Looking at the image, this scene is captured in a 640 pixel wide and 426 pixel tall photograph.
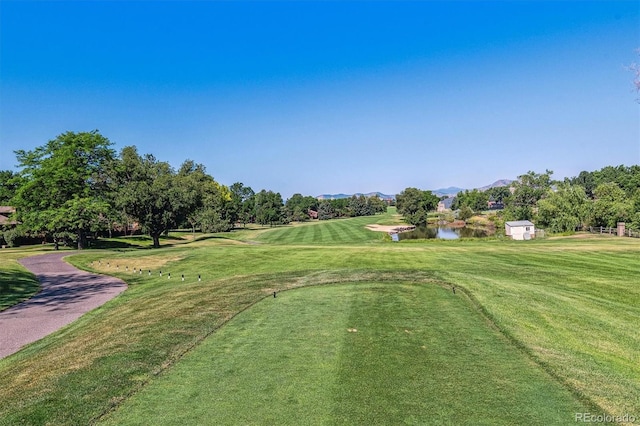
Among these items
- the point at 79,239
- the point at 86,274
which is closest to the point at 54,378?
the point at 86,274

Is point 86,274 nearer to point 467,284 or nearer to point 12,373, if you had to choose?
point 12,373

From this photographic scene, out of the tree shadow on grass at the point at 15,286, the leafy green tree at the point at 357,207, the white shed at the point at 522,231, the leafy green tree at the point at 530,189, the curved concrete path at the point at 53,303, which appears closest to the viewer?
the curved concrete path at the point at 53,303

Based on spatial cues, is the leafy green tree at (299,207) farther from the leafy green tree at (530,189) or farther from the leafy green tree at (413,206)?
the leafy green tree at (530,189)

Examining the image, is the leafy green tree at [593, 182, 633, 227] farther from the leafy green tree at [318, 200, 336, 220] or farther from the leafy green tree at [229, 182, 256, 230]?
the leafy green tree at [318, 200, 336, 220]

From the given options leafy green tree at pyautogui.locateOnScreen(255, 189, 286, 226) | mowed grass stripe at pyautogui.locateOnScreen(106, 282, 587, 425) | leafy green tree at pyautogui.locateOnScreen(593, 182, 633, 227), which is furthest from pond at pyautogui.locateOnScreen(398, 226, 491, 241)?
mowed grass stripe at pyautogui.locateOnScreen(106, 282, 587, 425)

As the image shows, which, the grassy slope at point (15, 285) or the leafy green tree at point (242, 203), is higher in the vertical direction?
the leafy green tree at point (242, 203)

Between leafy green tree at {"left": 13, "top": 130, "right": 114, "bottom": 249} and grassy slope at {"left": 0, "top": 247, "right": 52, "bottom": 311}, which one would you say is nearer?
grassy slope at {"left": 0, "top": 247, "right": 52, "bottom": 311}

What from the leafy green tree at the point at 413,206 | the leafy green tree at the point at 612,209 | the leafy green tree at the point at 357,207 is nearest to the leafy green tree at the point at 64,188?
the leafy green tree at the point at 612,209
